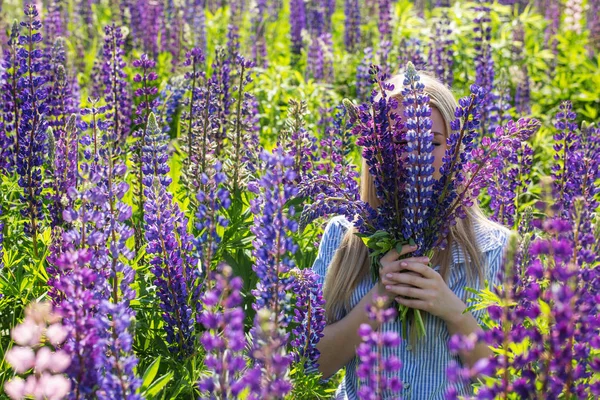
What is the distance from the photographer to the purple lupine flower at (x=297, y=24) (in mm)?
7961

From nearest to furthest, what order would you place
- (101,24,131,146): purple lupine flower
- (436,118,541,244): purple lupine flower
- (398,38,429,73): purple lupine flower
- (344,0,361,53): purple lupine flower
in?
(436,118,541,244): purple lupine flower → (101,24,131,146): purple lupine flower → (398,38,429,73): purple lupine flower → (344,0,361,53): purple lupine flower

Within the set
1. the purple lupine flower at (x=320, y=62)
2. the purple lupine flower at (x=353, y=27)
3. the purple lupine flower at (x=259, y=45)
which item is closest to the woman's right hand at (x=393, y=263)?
the purple lupine flower at (x=320, y=62)

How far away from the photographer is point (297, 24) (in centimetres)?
817

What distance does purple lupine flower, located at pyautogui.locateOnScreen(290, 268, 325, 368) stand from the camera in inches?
92.0

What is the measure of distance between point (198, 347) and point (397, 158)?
35.4 inches

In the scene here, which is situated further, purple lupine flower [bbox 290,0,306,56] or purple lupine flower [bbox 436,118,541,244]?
purple lupine flower [bbox 290,0,306,56]

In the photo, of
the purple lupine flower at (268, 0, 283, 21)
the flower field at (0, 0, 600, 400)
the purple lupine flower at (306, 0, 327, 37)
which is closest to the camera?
the flower field at (0, 0, 600, 400)

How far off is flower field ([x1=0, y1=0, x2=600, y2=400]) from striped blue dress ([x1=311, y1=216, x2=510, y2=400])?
0.29ft

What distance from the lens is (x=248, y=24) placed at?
863 cm

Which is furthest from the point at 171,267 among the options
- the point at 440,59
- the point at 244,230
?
the point at 440,59

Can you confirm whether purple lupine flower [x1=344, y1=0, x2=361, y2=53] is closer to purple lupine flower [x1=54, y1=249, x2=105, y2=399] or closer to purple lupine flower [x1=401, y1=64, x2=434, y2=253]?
purple lupine flower [x1=401, y1=64, x2=434, y2=253]

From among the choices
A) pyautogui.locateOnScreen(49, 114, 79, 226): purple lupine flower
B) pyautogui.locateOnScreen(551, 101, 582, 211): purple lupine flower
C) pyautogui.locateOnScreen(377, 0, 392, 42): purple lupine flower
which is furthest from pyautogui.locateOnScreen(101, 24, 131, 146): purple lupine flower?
pyautogui.locateOnScreen(377, 0, 392, 42): purple lupine flower

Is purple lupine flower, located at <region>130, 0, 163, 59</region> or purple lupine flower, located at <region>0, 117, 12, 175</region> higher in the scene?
purple lupine flower, located at <region>0, 117, 12, 175</region>

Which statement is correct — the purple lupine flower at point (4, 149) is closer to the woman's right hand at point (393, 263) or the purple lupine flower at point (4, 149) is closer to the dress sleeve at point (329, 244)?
the dress sleeve at point (329, 244)
